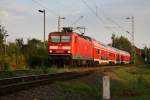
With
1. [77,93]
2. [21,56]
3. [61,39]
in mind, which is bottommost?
[77,93]

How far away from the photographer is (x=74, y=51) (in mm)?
→ 37094

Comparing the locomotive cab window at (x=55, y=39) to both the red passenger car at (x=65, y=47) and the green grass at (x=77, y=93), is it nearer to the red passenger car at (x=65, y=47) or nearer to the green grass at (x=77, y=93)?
the red passenger car at (x=65, y=47)

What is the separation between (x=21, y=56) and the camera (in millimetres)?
36219

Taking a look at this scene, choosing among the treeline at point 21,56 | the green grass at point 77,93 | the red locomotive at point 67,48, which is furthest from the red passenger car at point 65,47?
the green grass at point 77,93

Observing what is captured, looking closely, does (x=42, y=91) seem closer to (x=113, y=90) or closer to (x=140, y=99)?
(x=140, y=99)

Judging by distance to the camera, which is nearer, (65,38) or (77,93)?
(77,93)

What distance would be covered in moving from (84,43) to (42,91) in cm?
2776

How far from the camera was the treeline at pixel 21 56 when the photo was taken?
33125 millimetres

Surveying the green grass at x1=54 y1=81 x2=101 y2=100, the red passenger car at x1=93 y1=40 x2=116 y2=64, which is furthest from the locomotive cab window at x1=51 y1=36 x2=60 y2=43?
the green grass at x1=54 y1=81 x2=101 y2=100

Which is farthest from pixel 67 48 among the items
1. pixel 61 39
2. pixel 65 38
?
pixel 61 39

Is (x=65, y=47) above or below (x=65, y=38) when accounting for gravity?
below

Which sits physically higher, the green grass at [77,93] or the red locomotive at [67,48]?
the red locomotive at [67,48]

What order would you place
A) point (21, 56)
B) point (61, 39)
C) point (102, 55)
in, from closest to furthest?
point (21, 56), point (61, 39), point (102, 55)

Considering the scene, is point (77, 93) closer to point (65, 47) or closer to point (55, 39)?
point (65, 47)
